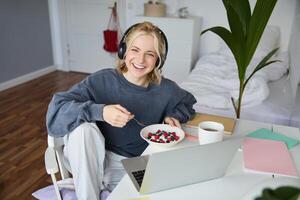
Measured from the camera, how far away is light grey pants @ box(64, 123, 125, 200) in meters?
1.11

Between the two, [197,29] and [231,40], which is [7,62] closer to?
[197,29]

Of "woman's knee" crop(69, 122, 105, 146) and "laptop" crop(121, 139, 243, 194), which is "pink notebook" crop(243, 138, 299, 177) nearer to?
"laptop" crop(121, 139, 243, 194)

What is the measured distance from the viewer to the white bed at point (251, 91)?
217 centimetres

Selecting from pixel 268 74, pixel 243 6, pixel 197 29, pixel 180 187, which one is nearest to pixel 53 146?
pixel 180 187

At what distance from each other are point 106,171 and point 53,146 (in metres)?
0.24

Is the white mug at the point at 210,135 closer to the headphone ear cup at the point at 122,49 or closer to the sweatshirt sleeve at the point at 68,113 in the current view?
the sweatshirt sleeve at the point at 68,113

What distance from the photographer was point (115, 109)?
1.07 metres

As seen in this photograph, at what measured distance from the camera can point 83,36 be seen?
4.54 metres

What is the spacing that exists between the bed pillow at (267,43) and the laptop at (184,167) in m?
2.48

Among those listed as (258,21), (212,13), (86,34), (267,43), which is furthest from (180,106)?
(86,34)

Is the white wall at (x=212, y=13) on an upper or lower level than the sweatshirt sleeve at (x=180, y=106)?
upper

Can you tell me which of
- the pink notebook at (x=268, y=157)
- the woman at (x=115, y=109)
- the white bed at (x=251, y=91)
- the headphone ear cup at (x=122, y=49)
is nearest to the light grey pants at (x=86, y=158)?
the woman at (x=115, y=109)

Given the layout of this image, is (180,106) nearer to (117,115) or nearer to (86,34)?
(117,115)

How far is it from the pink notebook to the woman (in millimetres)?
308
